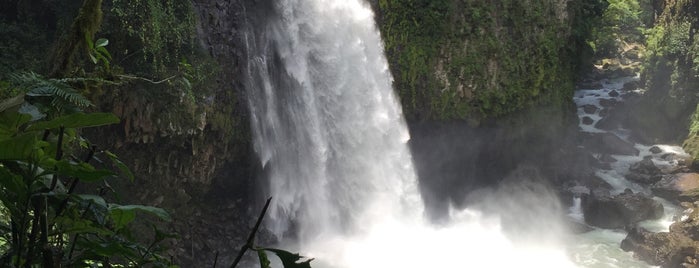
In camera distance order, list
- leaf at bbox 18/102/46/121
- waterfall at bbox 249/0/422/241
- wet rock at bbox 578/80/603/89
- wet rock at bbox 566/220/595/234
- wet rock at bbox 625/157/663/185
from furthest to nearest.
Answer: wet rock at bbox 578/80/603/89 < wet rock at bbox 625/157/663/185 < wet rock at bbox 566/220/595/234 < waterfall at bbox 249/0/422/241 < leaf at bbox 18/102/46/121

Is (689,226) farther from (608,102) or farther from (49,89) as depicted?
(49,89)

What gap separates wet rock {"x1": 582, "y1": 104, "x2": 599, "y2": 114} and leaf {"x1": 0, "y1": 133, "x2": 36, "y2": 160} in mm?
28920

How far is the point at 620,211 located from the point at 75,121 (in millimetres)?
19613

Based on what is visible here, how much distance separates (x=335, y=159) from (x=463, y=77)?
630 centimetres

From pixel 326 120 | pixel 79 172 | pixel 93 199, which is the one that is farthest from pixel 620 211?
pixel 79 172

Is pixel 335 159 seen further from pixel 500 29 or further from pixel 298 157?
pixel 500 29

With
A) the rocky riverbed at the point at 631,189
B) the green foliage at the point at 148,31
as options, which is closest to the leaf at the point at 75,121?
the green foliage at the point at 148,31

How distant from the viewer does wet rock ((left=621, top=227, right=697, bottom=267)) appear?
14.3m

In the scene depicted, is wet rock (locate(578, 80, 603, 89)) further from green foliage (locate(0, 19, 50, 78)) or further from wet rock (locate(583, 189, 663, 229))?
green foliage (locate(0, 19, 50, 78))

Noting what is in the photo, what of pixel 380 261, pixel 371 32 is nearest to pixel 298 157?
pixel 380 261

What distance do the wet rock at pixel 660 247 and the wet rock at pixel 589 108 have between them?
1216 centimetres

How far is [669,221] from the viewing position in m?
18.1

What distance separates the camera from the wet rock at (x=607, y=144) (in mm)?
24156

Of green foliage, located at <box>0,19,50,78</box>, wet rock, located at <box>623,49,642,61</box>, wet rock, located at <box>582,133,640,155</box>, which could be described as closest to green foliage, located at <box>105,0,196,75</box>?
green foliage, located at <box>0,19,50,78</box>
